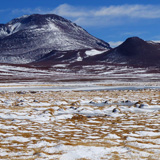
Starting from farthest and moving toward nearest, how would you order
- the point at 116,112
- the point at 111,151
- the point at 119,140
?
the point at 116,112, the point at 119,140, the point at 111,151

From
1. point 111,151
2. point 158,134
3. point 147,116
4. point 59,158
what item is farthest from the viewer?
point 147,116

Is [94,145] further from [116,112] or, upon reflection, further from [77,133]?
[116,112]

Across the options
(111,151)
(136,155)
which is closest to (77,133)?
(111,151)

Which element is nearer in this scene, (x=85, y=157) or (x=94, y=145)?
Answer: (x=85, y=157)

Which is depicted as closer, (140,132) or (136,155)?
(136,155)

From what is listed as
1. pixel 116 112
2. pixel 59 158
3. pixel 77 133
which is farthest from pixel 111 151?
pixel 116 112

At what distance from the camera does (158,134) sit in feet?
24.5

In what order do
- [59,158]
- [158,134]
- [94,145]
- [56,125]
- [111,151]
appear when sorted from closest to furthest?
1. [59,158]
2. [111,151]
3. [94,145]
4. [158,134]
5. [56,125]

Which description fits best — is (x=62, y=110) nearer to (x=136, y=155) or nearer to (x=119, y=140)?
(x=119, y=140)

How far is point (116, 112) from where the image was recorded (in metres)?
11.5

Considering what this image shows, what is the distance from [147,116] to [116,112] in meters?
1.60

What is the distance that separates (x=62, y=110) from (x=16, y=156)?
6407 millimetres

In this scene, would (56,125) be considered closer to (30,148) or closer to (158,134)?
(30,148)

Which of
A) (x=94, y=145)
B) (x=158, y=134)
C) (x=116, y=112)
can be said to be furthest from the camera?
(x=116, y=112)
